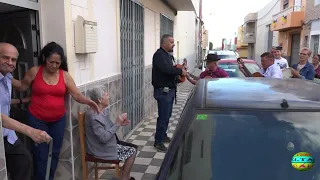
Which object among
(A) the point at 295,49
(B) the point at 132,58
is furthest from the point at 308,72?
(A) the point at 295,49

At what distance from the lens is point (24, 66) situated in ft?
9.75

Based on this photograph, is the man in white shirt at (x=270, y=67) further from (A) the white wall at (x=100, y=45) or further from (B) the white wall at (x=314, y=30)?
(B) the white wall at (x=314, y=30)

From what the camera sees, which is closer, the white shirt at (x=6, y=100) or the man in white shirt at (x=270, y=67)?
the white shirt at (x=6, y=100)

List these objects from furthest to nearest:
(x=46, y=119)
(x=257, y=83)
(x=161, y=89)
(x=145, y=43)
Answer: (x=145, y=43) < (x=161, y=89) < (x=46, y=119) < (x=257, y=83)

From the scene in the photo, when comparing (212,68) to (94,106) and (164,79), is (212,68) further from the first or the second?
(94,106)

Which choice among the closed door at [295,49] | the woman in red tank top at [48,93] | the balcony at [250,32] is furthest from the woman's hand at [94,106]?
the balcony at [250,32]

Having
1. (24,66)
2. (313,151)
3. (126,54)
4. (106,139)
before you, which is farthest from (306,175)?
(126,54)

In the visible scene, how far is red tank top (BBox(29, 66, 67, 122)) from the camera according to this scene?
8.89 feet

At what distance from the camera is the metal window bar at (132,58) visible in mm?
4887

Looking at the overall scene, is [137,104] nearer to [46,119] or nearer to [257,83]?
[46,119]

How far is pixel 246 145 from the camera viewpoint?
5.30 ft

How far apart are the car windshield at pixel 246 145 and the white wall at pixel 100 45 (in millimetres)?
1904

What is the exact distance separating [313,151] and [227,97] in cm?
58

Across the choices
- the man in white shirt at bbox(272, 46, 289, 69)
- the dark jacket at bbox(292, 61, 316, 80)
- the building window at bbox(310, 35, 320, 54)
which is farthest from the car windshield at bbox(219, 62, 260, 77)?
the building window at bbox(310, 35, 320, 54)
